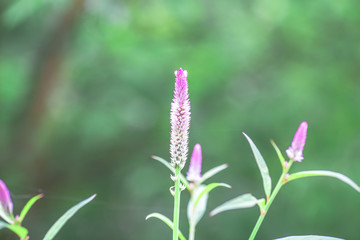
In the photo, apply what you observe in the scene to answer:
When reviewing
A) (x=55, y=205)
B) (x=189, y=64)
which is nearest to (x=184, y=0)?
(x=189, y=64)

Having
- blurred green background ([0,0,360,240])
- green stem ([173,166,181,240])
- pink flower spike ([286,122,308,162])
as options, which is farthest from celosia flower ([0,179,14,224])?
blurred green background ([0,0,360,240])

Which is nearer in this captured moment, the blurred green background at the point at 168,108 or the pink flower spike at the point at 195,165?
the pink flower spike at the point at 195,165

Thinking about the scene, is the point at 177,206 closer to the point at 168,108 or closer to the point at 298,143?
the point at 298,143

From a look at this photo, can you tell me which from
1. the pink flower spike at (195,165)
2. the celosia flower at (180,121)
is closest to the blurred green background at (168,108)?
the celosia flower at (180,121)

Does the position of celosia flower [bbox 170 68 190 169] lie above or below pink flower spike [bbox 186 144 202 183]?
above

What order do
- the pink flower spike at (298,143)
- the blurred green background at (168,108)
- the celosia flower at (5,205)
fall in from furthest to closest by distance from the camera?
the blurred green background at (168,108) → the pink flower spike at (298,143) → the celosia flower at (5,205)

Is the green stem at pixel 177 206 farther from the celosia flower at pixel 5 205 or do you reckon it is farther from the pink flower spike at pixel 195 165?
the celosia flower at pixel 5 205

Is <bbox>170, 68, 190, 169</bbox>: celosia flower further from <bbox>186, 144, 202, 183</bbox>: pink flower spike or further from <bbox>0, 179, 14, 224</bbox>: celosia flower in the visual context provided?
<bbox>0, 179, 14, 224</bbox>: celosia flower
